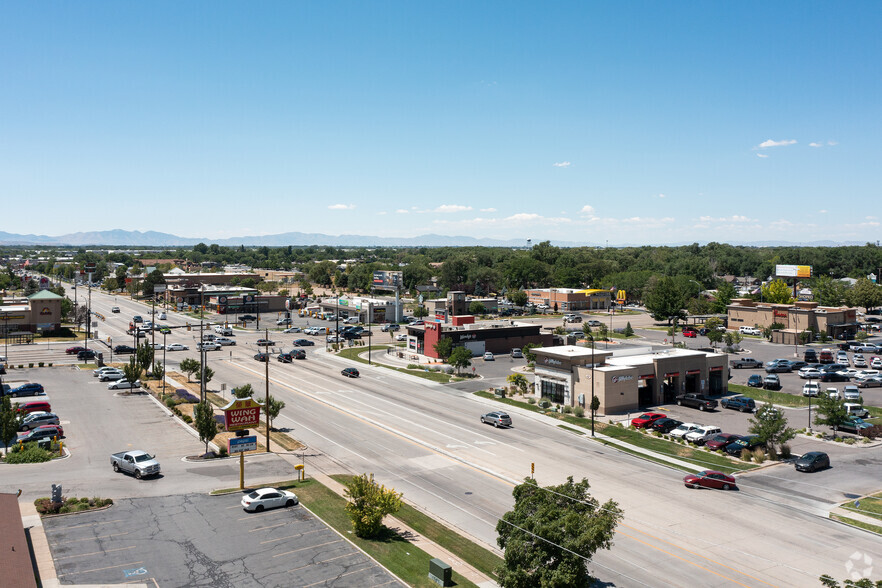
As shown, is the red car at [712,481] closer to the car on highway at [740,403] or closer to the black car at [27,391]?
the car on highway at [740,403]

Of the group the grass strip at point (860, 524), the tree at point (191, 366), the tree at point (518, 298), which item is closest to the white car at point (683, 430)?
the grass strip at point (860, 524)

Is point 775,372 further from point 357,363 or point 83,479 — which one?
point 83,479

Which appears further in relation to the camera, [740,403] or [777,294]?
[777,294]

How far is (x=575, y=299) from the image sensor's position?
161500mm

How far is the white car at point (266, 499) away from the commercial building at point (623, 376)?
34867 mm

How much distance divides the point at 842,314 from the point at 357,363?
3402 inches

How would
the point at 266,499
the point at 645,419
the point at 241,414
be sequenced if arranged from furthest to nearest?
the point at 645,419
the point at 241,414
the point at 266,499

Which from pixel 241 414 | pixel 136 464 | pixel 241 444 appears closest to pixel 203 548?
pixel 241 444

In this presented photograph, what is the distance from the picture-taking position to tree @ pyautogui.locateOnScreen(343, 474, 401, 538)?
3050 centimetres

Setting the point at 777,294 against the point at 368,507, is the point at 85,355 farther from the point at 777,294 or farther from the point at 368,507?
the point at 777,294

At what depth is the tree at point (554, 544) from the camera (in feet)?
75.2

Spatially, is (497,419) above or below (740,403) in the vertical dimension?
above

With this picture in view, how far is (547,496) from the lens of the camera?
25.5 metres

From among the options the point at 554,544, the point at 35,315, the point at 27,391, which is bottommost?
the point at 27,391
